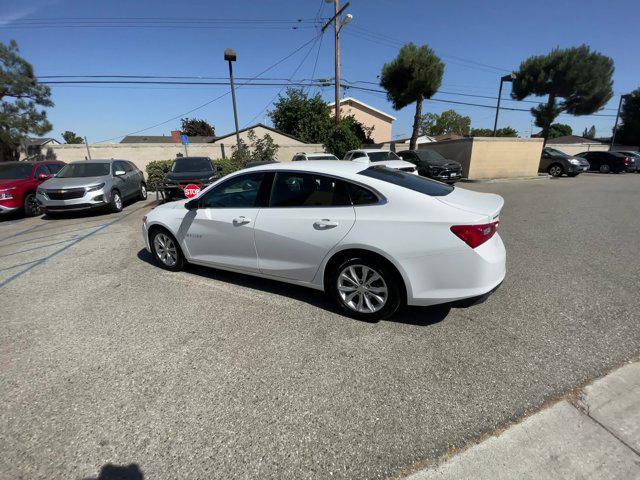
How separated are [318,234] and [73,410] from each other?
7.55 ft

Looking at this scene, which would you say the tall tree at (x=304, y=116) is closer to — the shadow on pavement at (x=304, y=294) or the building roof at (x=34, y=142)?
the building roof at (x=34, y=142)

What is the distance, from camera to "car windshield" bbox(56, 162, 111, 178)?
9508 millimetres

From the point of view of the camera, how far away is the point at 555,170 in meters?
19.7

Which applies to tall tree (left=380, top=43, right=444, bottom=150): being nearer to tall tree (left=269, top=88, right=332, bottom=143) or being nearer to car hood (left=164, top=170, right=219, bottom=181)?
tall tree (left=269, top=88, right=332, bottom=143)

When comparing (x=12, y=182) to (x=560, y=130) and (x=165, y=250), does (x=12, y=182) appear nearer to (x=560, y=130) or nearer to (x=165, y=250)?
(x=165, y=250)

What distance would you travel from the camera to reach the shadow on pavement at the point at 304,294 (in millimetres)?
3314

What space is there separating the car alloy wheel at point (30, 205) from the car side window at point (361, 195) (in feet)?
34.1

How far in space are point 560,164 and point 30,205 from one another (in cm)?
2489

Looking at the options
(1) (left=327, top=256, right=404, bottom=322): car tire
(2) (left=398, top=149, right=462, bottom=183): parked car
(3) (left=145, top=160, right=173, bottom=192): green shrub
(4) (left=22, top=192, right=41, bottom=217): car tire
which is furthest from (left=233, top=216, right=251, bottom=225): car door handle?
(3) (left=145, top=160, right=173, bottom=192): green shrub

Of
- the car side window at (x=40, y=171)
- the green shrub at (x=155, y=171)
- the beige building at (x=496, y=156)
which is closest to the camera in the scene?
the car side window at (x=40, y=171)

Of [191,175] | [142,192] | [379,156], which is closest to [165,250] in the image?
[191,175]

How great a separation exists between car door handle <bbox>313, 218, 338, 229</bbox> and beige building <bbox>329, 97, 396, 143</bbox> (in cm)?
3903

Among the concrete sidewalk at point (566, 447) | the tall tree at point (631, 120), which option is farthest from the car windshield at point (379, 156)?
the tall tree at point (631, 120)

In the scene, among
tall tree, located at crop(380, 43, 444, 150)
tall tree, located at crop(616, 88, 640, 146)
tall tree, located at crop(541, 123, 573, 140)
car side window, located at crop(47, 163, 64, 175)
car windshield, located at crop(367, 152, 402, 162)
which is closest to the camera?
car side window, located at crop(47, 163, 64, 175)
